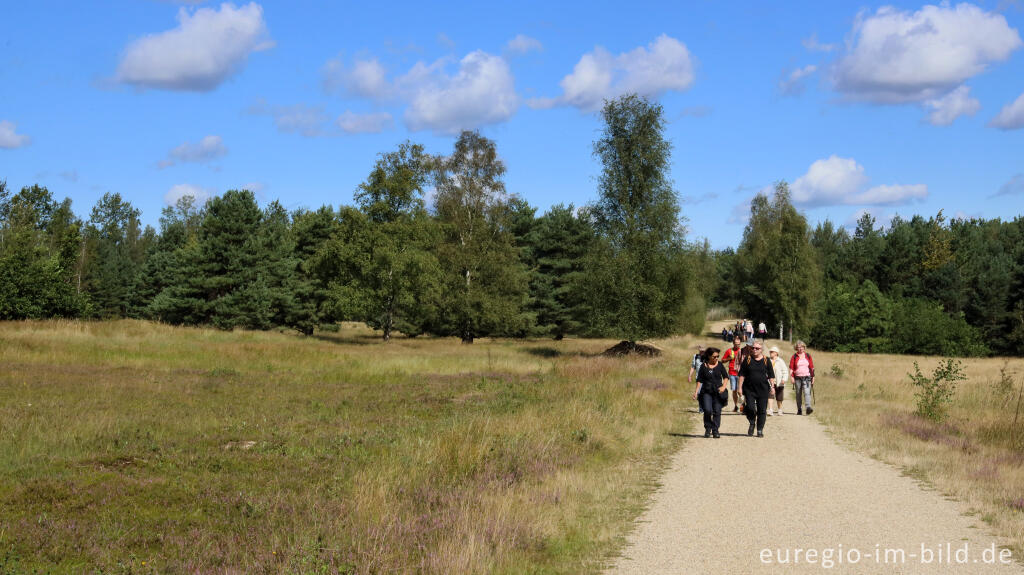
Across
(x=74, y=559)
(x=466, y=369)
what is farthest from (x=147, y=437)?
(x=466, y=369)

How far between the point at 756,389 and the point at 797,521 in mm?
7265

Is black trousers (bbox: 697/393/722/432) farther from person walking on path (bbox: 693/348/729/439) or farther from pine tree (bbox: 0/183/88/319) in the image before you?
pine tree (bbox: 0/183/88/319)

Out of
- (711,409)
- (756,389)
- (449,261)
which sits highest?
(449,261)

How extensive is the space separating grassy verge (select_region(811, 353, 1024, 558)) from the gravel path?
35 cm

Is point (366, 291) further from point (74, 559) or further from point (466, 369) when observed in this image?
point (74, 559)

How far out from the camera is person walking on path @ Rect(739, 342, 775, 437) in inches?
594

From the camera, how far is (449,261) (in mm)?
56250

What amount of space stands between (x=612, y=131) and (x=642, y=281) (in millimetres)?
9586

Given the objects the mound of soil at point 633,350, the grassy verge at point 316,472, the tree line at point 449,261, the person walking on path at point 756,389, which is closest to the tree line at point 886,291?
the tree line at point 449,261

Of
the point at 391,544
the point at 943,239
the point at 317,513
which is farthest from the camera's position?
the point at 943,239

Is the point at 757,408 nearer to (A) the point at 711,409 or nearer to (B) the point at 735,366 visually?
(A) the point at 711,409

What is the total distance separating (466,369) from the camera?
1302 inches

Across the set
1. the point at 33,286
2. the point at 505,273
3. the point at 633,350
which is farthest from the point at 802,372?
the point at 33,286

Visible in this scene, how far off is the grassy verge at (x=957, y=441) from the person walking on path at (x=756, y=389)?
1.73 m
